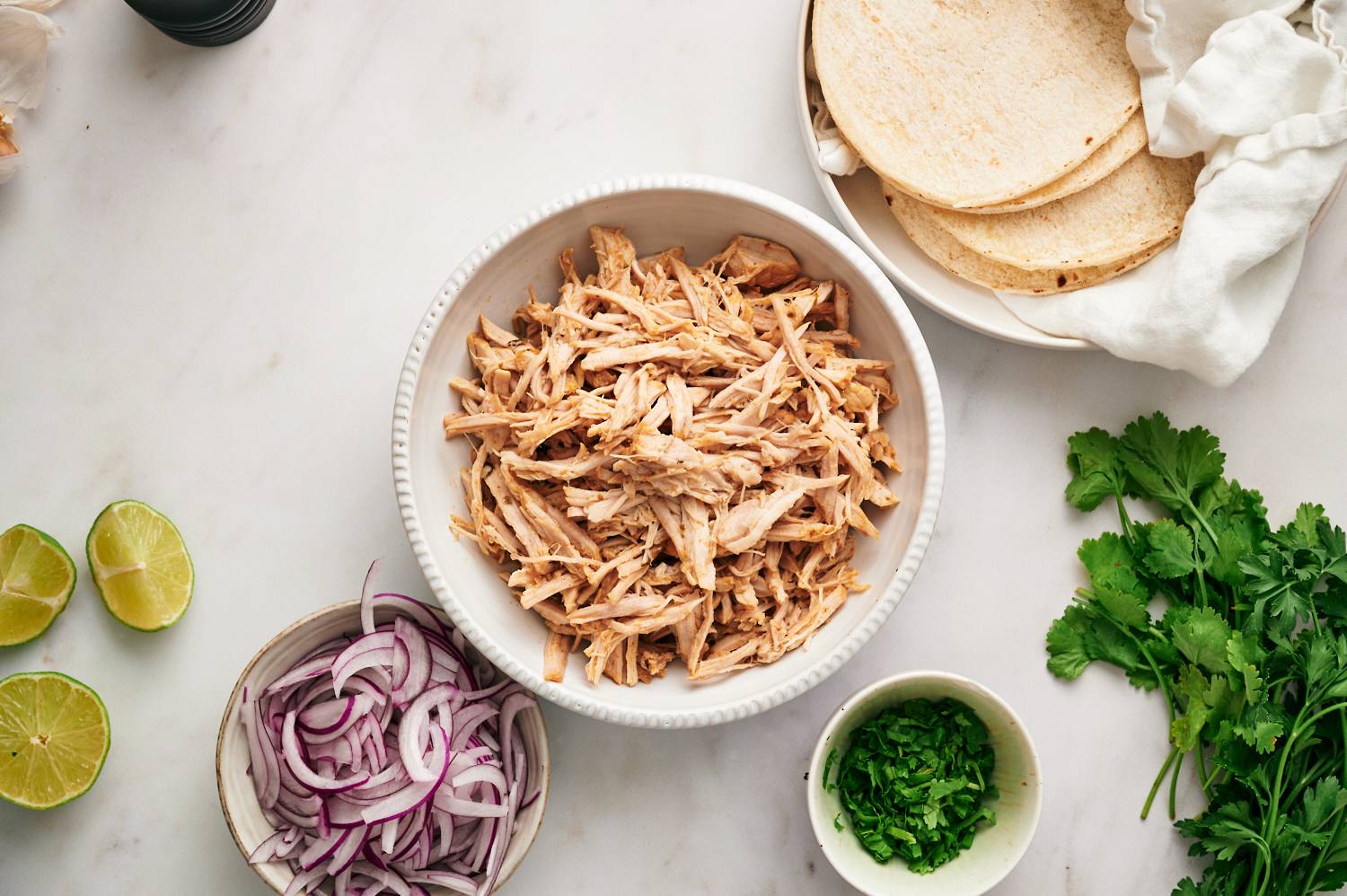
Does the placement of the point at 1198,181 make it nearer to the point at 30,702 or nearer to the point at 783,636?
the point at 783,636

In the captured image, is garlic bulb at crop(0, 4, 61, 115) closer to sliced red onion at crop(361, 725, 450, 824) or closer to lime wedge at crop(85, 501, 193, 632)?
lime wedge at crop(85, 501, 193, 632)

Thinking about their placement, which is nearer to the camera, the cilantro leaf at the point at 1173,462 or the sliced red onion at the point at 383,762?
the sliced red onion at the point at 383,762

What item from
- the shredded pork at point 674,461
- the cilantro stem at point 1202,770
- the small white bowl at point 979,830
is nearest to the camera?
the shredded pork at point 674,461

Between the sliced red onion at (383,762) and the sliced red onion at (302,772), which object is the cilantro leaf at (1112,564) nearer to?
the sliced red onion at (383,762)

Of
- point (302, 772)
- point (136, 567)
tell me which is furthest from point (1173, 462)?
point (136, 567)

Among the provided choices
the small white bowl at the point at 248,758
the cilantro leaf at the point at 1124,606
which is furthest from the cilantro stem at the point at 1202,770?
the small white bowl at the point at 248,758

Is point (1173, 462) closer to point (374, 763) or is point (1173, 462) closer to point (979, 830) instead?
point (979, 830)
